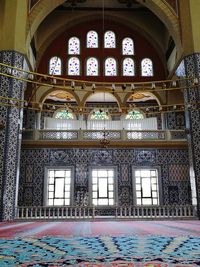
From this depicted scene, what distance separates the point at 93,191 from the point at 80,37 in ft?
25.8

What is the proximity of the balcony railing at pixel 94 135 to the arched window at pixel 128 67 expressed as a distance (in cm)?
354

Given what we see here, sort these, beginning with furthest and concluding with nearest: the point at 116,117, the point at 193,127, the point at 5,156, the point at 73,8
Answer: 1. the point at 116,117
2. the point at 73,8
3. the point at 193,127
4. the point at 5,156

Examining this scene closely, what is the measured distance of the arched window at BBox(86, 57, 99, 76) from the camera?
14594mm

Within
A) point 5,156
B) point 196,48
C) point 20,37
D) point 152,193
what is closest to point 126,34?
point 196,48

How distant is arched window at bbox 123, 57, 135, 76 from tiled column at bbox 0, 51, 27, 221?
642cm

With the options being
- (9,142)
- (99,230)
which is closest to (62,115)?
(9,142)

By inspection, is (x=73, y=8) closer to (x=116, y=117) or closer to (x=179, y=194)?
(x=116, y=117)

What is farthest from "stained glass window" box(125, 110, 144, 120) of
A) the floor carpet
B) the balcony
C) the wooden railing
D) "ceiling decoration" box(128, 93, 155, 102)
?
the floor carpet

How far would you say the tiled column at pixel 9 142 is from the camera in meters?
8.79

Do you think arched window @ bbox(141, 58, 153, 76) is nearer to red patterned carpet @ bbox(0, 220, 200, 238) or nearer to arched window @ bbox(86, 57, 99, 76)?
arched window @ bbox(86, 57, 99, 76)

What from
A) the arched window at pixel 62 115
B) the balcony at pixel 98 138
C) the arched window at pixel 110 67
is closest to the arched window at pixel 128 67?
the arched window at pixel 110 67

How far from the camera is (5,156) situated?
8953mm

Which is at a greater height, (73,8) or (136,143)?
(73,8)

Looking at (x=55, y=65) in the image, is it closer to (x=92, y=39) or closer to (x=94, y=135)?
(x=92, y=39)
